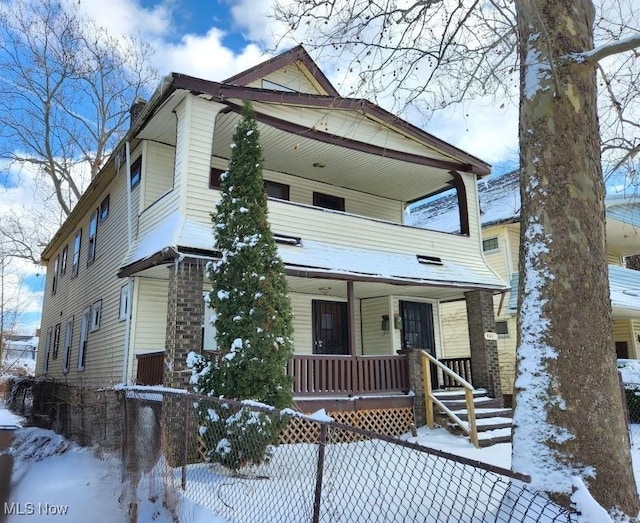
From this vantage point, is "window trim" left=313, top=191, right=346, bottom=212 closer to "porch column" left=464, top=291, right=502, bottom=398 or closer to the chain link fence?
"porch column" left=464, top=291, right=502, bottom=398

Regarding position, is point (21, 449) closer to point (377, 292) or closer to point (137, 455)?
point (137, 455)

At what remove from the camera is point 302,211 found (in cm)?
1109

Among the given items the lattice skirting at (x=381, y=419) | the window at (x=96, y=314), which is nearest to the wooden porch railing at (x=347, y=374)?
the lattice skirting at (x=381, y=419)

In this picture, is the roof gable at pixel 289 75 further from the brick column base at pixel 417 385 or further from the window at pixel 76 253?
the window at pixel 76 253

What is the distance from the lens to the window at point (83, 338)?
47.8 feet

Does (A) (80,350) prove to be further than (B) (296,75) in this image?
Yes

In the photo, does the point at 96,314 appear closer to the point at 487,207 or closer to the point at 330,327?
the point at 330,327

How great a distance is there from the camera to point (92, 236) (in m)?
15.6

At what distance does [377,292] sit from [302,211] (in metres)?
3.79

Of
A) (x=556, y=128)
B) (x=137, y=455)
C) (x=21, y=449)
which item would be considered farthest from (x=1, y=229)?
(x=556, y=128)

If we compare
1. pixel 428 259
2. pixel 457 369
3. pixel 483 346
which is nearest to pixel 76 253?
pixel 428 259

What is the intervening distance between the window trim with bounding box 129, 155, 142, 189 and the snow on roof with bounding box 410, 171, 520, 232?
11.2 meters

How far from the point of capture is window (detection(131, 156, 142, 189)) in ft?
38.3

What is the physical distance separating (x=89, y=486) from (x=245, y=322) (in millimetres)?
3156
